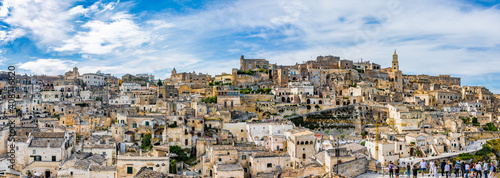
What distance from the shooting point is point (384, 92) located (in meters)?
58.9

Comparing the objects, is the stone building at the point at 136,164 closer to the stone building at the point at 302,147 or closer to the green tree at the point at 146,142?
the green tree at the point at 146,142

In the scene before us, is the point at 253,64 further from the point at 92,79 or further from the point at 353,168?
the point at 353,168

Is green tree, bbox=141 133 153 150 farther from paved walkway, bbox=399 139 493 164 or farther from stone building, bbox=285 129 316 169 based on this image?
paved walkway, bbox=399 139 493 164

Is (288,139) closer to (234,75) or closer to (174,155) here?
(174,155)

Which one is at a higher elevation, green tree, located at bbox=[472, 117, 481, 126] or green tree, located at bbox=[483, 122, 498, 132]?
green tree, located at bbox=[472, 117, 481, 126]

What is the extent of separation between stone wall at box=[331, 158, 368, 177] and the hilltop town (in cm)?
6

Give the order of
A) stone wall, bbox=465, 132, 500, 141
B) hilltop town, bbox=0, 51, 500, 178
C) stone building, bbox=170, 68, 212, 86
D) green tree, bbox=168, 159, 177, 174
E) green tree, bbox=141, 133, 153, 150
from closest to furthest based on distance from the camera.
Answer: hilltop town, bbox=0, 51, 500, 178 < green tree, bbox=168, 159, 177, 174 < green tree, bbox=141, 133, 153, 150 < stone wall, bbox=465, 132, 500, 141 < stone building, bbox=170, 68, 212, 86

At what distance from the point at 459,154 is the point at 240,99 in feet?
81.6

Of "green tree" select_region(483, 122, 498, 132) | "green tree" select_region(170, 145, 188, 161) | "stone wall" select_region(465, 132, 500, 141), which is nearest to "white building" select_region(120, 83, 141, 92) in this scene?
"green tree" select_region(170, 145, 188, 161)

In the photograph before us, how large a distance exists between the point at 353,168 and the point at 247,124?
19599 mm

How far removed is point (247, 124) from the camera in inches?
1501

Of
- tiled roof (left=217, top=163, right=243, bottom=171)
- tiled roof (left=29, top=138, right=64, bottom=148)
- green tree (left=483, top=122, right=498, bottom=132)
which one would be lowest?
tiled roof (left=217, top=163, right=243, bottom=171)

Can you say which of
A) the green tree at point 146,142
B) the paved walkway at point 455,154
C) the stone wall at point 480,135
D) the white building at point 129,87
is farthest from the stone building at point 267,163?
the white building at point 129,87

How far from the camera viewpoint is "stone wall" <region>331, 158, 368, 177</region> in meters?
18.8
